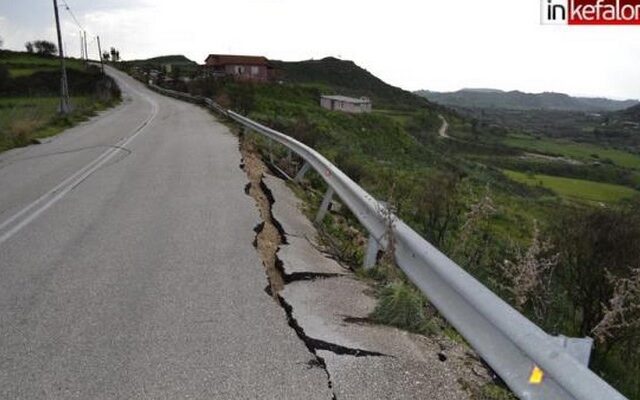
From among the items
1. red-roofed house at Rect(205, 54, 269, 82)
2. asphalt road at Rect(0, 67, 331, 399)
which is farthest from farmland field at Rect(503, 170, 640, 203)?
asphalt road at Rect(0, 67, 331, 399)

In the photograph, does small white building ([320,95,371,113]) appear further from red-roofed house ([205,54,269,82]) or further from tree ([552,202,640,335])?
tree ([552,202,640,335])

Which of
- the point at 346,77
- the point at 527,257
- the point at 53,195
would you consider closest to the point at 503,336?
the point at 527,257

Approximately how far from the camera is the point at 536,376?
2.35 meters

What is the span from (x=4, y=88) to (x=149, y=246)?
6541 centimetres

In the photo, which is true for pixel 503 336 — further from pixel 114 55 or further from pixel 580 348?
pixel 114 55

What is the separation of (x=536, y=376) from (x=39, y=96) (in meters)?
64.5

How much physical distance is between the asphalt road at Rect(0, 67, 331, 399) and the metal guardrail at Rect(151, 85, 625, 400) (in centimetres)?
90

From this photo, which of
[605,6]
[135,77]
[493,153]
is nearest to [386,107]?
[493,153]

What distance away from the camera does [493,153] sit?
4247 inches

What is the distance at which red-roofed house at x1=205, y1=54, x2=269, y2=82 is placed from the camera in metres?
96.4

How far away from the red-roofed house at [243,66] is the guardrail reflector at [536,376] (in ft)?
313

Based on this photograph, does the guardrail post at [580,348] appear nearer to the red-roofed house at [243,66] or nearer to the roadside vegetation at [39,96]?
the roadside vegetation at [39,96]

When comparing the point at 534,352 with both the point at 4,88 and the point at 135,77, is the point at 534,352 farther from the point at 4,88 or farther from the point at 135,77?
the point at 135,77

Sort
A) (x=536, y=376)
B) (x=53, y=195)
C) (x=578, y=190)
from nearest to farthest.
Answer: (x=536, y=376), (x=53, y=195), (x=578, y=190)
